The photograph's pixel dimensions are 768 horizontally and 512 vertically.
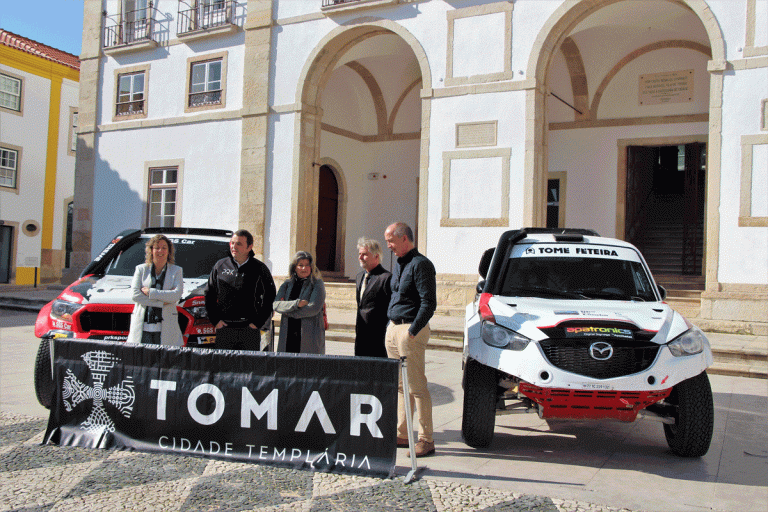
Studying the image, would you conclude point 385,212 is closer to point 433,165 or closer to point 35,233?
point 433,165

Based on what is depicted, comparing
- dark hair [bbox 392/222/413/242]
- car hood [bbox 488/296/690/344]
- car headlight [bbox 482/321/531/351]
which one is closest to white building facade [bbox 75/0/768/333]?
car hood [bbox 488/296/690/344]

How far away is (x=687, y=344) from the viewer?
5055 millimetres

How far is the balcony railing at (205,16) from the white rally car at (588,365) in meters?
15.1

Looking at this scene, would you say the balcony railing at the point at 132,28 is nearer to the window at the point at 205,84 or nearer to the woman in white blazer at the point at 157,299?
the window at the point at 205,84

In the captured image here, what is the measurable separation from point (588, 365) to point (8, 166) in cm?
3030

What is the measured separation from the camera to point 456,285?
14.8 meters

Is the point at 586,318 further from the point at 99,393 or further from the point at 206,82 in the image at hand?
the point at 206,82

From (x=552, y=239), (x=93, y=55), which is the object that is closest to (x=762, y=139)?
(x=552, y=239)

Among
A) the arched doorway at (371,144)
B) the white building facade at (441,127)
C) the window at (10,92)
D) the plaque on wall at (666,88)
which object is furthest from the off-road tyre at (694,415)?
the window at (10,92)

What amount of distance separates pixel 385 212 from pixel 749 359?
13.2m

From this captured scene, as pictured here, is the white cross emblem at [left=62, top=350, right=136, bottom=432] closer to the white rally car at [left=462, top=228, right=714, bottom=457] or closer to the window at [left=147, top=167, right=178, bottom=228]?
the white rally car at [left=462, top=228, right=714, bottom=457]

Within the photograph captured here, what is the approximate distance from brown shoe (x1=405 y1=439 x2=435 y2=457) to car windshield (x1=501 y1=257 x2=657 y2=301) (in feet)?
5.12

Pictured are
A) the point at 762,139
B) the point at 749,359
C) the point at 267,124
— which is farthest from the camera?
the point at 267,124

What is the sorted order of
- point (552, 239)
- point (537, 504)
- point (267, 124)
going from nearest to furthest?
point (537, 504) < point (552, 239) < point (267, 124)
